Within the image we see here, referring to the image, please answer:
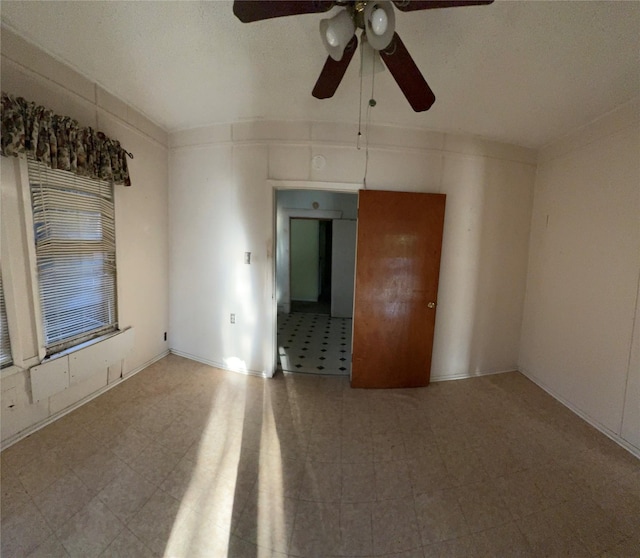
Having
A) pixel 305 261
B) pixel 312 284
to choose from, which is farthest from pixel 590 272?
pixel 305 261

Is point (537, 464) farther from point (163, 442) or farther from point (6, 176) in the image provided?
point (6, 176)

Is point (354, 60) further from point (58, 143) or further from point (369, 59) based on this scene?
point (58, 143)

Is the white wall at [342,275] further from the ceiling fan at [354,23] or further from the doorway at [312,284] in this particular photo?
the ceiling fan at [354,23]

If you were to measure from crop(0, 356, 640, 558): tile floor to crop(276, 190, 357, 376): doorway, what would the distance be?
0.93m

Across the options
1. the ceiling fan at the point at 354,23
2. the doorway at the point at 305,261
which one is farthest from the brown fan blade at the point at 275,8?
the doorway at the point at 305,261

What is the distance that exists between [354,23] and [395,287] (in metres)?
1.97

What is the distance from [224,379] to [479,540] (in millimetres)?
2285

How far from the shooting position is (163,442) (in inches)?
72.0

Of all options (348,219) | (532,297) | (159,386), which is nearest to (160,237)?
(159,386)

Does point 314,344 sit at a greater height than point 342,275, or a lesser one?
lesser

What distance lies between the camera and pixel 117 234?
237cm

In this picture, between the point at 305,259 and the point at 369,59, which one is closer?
the point at 369,59

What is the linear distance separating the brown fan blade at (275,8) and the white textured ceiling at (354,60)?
18.8 inches

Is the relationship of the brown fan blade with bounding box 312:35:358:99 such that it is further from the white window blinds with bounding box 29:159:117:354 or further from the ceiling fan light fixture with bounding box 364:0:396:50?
the white window blinds with bounding box 29:159:117:354
